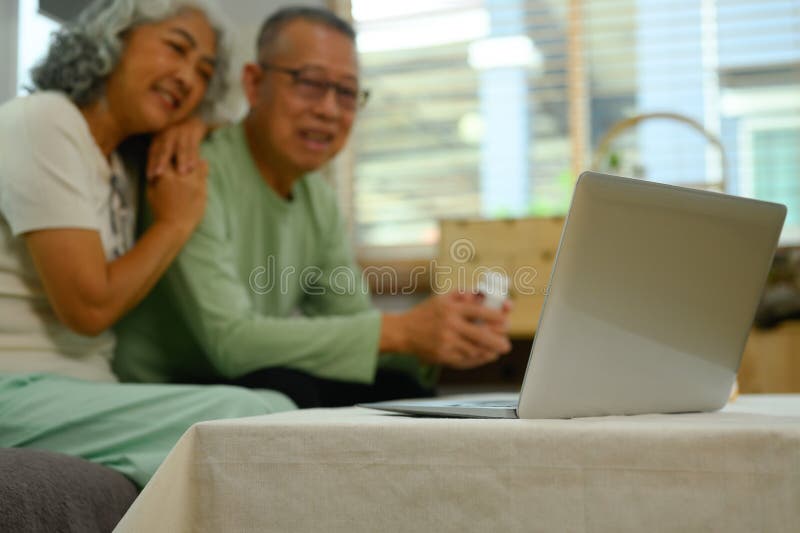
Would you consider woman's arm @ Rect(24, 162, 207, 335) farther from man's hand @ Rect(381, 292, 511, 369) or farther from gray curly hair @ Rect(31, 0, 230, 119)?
man's hand @ Rect(381, 292, 511, 369)

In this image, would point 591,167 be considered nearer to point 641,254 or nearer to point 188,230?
point 188,230

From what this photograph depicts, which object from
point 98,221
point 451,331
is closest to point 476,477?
point 451,331

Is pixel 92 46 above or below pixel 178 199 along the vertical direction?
above

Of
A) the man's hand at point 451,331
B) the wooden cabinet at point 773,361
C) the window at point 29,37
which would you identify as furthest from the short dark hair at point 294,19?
the wooden cabinet at point 773,361

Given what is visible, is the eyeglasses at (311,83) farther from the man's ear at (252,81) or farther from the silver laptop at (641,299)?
the silver laptop at (641,299)

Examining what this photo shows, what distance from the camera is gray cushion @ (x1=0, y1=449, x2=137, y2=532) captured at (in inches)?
29.6

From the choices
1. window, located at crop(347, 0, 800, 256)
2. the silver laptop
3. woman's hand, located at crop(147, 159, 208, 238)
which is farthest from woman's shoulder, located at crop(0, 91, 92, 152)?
window, located at crop(347, 0, 800, 256)

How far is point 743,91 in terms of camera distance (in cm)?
292

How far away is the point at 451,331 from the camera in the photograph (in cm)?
131

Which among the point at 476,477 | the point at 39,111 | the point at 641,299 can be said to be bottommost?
the point at 476,477

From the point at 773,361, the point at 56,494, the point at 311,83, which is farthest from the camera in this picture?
the point at 773,361

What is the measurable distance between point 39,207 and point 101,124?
0.25 m

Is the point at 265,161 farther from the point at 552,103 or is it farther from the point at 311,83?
the point at 552,103

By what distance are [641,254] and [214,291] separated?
0.93 meters
